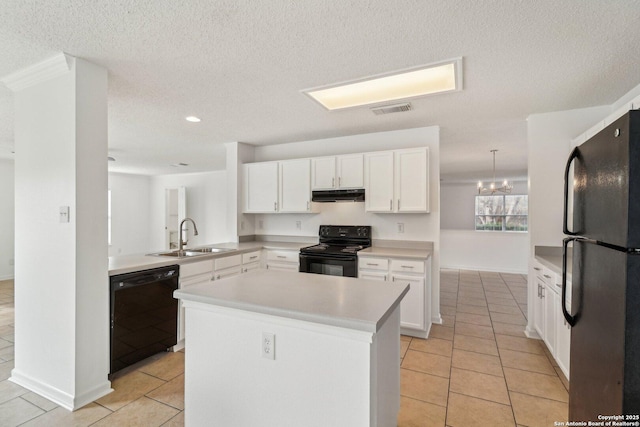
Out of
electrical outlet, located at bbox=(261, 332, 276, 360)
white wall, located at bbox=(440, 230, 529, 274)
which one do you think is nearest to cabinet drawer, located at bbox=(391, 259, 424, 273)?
electrical outlet, located at bbox=(261, 332, 276, 360)

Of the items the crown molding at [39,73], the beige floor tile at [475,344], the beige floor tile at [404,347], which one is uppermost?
the crown molding at [39,73]

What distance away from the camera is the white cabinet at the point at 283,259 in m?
4.00

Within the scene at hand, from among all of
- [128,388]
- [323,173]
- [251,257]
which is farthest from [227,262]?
[323,173]

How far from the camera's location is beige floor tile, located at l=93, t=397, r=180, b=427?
195 centimetres

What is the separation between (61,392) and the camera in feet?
6.97

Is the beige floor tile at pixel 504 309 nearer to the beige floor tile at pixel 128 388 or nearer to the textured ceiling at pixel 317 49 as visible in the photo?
the textured ceiling at pixel 317 49

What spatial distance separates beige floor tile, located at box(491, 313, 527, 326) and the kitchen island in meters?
2.81

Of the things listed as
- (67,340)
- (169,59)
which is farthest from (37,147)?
(67,340)

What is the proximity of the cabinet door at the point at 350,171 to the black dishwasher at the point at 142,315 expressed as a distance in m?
A: 2.21

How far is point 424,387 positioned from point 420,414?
1.15ft

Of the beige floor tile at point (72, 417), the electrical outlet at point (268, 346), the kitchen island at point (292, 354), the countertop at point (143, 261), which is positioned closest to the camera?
the kitchen island at point (292, 354)

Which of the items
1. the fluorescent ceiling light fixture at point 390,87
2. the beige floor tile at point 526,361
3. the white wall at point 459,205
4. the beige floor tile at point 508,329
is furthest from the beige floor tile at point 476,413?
the white wall at point 459,205

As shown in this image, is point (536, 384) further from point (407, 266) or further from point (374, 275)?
point (374, 275)

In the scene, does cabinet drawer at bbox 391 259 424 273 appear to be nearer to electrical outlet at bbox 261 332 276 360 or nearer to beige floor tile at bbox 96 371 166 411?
electrical outlet at bbox 261 332 276 360
